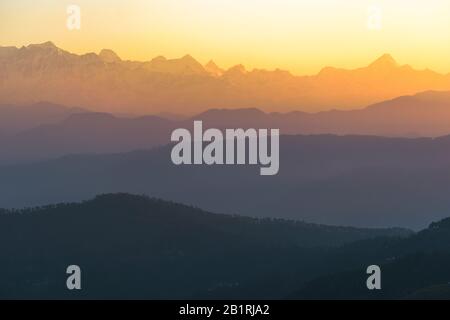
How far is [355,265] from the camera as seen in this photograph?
7692 inches

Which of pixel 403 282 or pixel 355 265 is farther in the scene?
pixel 355 265
